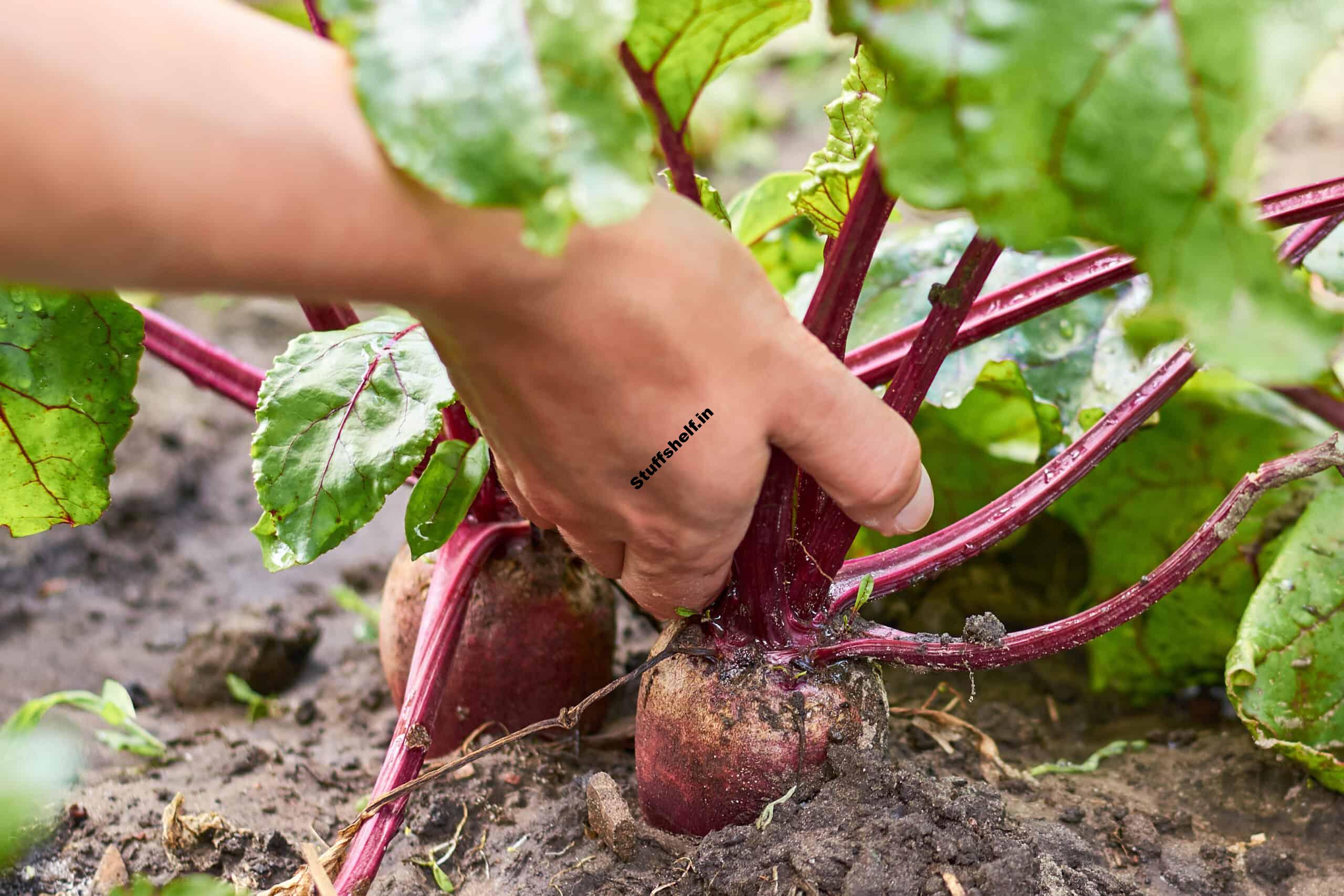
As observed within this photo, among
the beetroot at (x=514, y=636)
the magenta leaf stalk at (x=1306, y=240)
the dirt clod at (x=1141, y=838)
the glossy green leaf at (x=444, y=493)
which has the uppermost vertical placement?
the magenta leaf stalk at (x=1306, y=240)

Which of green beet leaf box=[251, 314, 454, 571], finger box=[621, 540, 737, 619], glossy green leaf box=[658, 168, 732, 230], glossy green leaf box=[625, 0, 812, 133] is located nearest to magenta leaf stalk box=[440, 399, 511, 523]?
green beet leaf box=[251, 314, 454, 571]

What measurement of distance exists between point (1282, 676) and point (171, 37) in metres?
1.42

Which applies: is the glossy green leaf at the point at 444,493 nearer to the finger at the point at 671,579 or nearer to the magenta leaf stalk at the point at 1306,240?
the finger at the point at 671,579

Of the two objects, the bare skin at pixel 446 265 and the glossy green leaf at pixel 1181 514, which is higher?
the bare skin at pixel 446 265

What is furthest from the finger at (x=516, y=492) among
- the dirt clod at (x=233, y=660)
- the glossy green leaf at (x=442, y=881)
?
the dirt clod at (x=233, y=660)

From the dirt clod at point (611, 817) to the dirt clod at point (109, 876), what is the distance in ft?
2.01

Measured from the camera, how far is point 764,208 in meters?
1.74

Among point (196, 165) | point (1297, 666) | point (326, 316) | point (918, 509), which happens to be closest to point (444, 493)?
point (326, 316)

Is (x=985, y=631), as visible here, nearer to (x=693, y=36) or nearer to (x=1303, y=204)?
(x=1303, y=204)

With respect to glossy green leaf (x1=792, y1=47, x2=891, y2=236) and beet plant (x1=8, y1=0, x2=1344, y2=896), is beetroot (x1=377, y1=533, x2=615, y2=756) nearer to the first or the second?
beet plant (x1=8, y1=0, x2=1344, y2=896)

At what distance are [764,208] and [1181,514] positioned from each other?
0.89 m

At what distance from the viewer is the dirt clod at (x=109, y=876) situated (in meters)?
1.29

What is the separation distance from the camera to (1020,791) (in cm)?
136

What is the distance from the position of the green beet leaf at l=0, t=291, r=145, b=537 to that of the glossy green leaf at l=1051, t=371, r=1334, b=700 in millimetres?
1507
